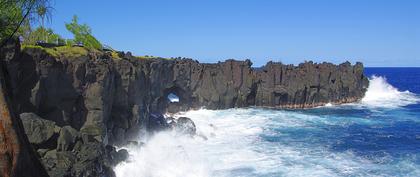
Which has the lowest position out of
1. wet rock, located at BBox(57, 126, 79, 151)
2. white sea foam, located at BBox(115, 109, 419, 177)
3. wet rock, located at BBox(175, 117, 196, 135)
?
white sea foam, located at BBox(115, 109, 419, 177)

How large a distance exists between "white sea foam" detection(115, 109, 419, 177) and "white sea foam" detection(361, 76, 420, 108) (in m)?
35.7

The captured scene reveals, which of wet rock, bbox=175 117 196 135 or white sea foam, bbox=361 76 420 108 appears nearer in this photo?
wet rock, bbox=175 117 196 135

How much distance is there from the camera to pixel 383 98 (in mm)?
94375

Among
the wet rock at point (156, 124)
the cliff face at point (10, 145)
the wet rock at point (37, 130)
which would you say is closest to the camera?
the cliff face at point (10, 145)

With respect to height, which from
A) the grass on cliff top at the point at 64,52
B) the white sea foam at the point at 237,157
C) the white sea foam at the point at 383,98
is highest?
the grass on cliff top at the point at 64,52

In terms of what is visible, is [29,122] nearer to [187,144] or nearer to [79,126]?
[79,126]

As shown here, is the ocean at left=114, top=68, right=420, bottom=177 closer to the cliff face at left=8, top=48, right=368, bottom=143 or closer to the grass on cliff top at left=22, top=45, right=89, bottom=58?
the cliff face at left=8, top=48, right=368, bottom=143

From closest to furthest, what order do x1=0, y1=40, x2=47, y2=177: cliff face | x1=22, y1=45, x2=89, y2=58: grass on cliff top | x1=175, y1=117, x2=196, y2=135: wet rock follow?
x1=0, y1=40, x2=47, y2=177: cliff face, x1=22, y1=45, x2=89, y2=58: grass on cliff top, x1=175, y1=117, x2=196, y2=135: wet rock

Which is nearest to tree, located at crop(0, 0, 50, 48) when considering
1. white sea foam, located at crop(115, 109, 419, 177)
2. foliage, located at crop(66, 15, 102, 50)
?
white sea foam, located at crop(115, 109, 419, 177)

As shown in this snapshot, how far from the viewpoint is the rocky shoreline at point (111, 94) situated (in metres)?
23.4

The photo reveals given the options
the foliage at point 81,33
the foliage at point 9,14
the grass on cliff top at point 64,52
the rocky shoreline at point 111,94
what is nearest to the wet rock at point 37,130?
the rocky shoreline at point 111,94

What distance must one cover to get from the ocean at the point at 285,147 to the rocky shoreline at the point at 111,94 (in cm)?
271

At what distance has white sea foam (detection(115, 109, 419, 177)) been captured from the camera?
3042 cm

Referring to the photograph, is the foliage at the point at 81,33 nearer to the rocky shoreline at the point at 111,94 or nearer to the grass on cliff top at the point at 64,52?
the rocky shoreline at the point at 111,94
